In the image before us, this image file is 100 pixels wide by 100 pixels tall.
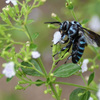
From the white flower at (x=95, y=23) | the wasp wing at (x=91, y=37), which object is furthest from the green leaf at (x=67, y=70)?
the white flower at (x=95, y=23)

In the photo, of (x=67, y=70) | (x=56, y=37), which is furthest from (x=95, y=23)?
(x=67, y=70)

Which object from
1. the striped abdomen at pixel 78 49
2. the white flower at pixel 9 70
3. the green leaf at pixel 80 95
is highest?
the striped abdomen at pixel 78 49

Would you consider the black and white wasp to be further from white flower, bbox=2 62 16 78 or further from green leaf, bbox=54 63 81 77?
white flower, bbox=2 62 16 78

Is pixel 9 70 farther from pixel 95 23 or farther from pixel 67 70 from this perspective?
pixel 95 23

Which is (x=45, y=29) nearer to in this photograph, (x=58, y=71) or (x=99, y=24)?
(x=99, y=24)

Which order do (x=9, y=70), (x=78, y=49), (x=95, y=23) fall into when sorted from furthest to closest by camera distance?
(x=95, y=23) → (x=78, y=49) → (x=9, y=70)

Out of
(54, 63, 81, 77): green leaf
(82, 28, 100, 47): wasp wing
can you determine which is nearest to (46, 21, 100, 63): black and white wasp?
(82, 28, 100, 47): wasp wing

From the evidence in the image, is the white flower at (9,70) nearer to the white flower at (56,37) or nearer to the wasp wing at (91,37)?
the white flower at (56,37)

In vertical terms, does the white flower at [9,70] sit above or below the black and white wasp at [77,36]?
below

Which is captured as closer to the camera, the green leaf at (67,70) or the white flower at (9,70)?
the white flower at (9,70)

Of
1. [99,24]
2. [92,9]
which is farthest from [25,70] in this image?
[99,24]
